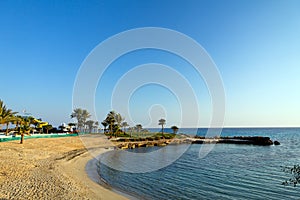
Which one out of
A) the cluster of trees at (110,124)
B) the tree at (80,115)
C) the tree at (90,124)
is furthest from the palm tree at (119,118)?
the tree at (90,124)

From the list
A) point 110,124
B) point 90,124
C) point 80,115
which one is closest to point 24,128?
point 110,124

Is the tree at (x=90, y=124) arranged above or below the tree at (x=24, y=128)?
above

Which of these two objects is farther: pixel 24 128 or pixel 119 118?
pixel 119 118

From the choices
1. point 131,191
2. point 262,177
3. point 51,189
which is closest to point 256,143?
point 262,177

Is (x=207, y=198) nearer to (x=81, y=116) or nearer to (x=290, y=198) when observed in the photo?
(x=290, y=198)

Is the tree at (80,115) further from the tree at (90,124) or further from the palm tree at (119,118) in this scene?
the palm tree at (119,118)

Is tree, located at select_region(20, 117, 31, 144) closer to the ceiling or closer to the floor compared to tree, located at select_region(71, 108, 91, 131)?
closer to the floor

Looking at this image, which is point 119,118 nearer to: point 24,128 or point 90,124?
point 90,124

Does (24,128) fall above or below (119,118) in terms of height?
below

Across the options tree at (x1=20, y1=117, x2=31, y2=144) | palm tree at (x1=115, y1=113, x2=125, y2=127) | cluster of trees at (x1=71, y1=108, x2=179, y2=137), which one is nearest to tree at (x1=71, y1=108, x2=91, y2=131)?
cluster of trees at (x1=71, y1=108, x2=179, y2=137)

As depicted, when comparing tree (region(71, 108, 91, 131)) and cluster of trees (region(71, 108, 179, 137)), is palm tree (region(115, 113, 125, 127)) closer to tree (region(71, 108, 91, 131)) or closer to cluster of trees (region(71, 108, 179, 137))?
cluster of trees (region(71, 108, 179, 137))

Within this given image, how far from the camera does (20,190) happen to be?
13.5 metres

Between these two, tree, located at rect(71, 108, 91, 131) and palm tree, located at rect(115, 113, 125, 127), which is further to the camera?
tree, located at rect(71, 108, 91, 131)

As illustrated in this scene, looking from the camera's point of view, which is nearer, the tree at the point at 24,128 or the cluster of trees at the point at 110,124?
the tree at the point at 24,128
